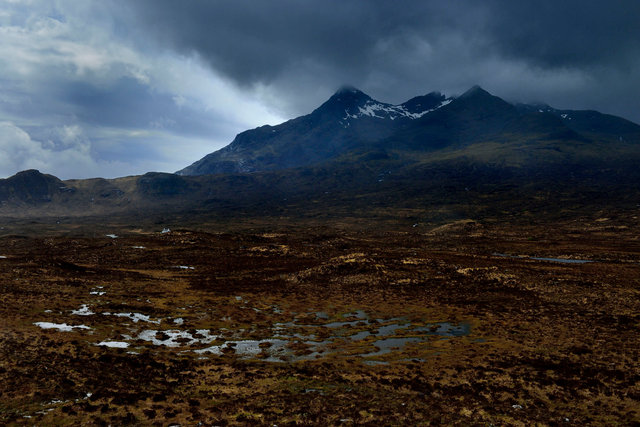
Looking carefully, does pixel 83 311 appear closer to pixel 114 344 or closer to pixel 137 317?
pixel 137 317

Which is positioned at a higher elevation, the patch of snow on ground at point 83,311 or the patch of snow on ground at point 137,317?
the patch of snow on ground at point 83,311

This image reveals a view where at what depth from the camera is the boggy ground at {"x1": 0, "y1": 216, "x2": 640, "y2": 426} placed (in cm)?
1736

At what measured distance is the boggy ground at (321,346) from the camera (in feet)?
57.0

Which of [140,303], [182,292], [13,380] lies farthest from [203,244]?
[13,380]

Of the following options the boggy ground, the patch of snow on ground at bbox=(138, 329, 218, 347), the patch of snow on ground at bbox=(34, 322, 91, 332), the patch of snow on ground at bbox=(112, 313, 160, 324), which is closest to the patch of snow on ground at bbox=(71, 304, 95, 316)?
the boggy ground

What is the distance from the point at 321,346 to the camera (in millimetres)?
27531

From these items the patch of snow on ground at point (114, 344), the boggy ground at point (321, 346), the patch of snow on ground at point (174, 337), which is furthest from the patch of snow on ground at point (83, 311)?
the patch of snow on ground at point (114, 344)

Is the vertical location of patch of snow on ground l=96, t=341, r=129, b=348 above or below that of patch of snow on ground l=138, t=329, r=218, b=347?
above

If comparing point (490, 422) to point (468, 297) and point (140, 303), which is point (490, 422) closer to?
point (468, 297)

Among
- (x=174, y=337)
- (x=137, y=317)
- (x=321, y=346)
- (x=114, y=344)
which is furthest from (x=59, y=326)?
(x=321, y=346)

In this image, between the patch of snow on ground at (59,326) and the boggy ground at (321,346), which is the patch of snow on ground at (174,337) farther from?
the patch of snow on ground at (59,326)

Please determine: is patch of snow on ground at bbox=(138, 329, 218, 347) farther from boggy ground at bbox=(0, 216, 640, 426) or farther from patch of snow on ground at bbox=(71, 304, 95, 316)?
patch of snow on ground at bbox=(71, 304, 95, 316)

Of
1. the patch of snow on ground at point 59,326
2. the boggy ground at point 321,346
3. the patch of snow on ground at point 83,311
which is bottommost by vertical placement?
the boggy ground at point 321,346

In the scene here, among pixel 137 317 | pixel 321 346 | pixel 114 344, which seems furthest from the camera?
pixel 137 317
